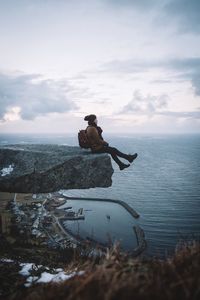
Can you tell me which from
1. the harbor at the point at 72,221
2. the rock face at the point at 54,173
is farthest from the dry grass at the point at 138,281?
the harbor at the point at 72,221

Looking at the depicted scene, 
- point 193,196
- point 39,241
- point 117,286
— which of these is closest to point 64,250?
point 39,241

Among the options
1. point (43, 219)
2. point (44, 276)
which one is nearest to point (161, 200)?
point (43, 219)

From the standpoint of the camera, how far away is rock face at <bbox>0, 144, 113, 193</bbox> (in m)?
8.55

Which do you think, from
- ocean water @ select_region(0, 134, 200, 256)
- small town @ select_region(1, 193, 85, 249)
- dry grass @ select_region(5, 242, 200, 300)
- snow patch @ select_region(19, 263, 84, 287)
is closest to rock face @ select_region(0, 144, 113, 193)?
snow patch @ select_region(19, 263, 84, 287)

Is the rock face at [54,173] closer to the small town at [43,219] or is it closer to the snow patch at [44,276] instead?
the snow patch at [44,276]

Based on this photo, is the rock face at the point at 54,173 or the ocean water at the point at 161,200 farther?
the ocean water at the point at 161,200

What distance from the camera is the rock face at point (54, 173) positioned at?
8555 millimetres

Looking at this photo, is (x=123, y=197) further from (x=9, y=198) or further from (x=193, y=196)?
(x=9, y=198)

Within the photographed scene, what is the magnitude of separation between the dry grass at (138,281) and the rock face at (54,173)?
4.37 m

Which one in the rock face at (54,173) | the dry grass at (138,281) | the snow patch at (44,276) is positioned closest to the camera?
the dry grass at (138,281)

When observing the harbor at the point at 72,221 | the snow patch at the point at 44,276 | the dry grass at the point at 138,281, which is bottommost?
the harbor at the point at 72,221

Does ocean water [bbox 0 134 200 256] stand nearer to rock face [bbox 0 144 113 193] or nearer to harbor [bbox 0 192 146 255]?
harbor [bbox 0 192 146 255]

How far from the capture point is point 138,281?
349cm

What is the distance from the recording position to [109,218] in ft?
196
